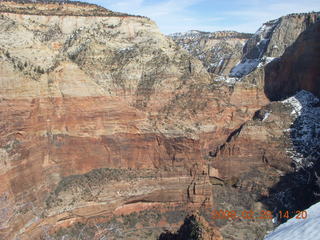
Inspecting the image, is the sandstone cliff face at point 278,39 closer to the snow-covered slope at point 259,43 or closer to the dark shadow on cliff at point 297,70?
the snow-covered slope at point 259,43

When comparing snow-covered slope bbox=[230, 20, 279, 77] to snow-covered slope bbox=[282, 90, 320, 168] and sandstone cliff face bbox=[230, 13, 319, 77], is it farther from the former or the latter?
snow-covered slope bbox=[282, 90, 320, 168]

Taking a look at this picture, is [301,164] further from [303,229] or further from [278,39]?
[278,39]

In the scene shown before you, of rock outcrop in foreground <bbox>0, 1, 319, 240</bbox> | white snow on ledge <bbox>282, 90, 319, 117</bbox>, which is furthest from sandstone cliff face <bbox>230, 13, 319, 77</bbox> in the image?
rock outcrop in foreground <bbox>0, 1, 319, 240</bbox>

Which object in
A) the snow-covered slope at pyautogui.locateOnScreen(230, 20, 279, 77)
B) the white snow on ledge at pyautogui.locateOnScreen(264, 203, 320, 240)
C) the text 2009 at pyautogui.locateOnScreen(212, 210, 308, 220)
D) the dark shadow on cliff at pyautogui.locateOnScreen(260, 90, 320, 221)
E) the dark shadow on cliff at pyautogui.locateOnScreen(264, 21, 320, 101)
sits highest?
the snow-covered slope at pyautogui.locateOnScreen(230, 20, 279, 77)

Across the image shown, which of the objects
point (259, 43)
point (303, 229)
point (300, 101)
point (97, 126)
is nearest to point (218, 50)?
point (259, 43)

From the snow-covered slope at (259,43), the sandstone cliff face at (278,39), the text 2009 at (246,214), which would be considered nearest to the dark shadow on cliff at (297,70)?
the text 2009 at (246,214)

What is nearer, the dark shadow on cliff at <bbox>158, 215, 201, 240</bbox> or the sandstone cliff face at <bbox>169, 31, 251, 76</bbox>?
the dark shadow on cliff at <bbox>158, 215, 201, 240</bbox>

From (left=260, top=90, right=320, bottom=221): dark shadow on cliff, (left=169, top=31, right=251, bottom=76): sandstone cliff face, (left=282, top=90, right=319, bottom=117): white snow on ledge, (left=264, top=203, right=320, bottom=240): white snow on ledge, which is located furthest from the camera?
(left=169, top=31, right=251, bottom=76): sandstone cliff face
